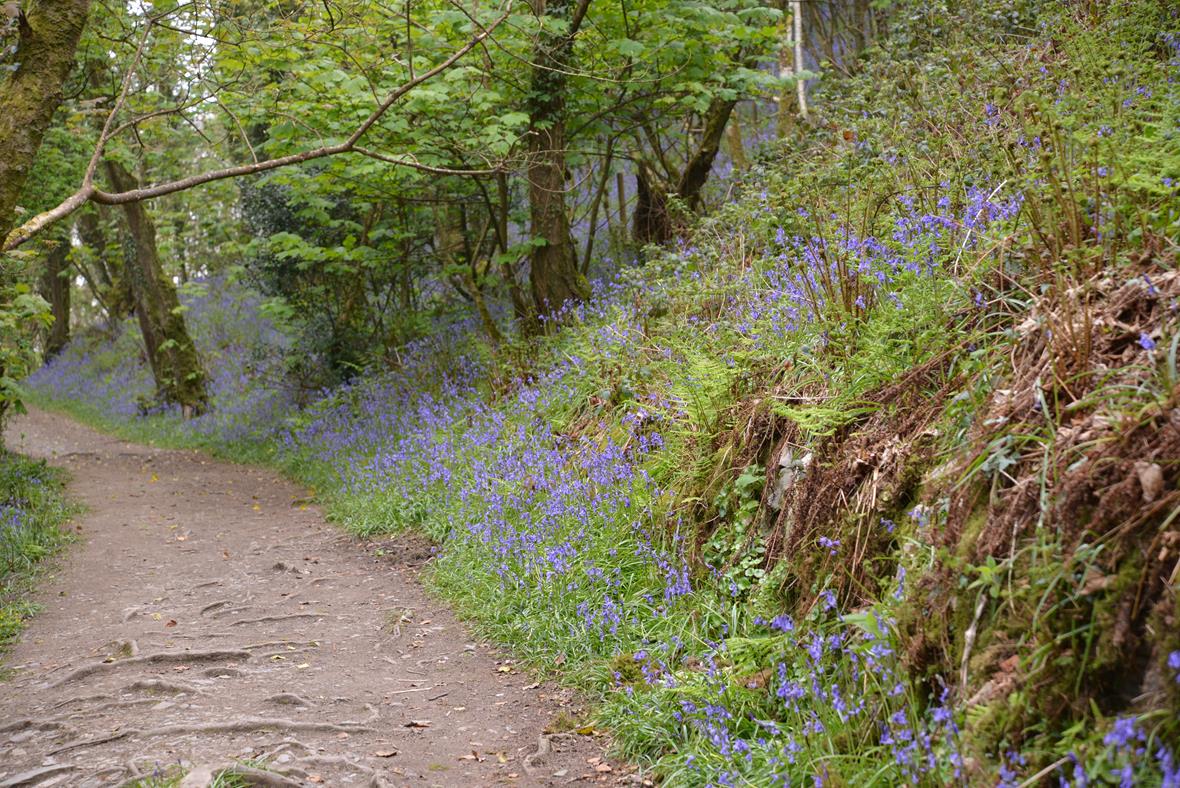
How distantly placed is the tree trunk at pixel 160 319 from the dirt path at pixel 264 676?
7.51 m

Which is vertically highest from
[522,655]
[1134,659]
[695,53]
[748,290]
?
[695,53]

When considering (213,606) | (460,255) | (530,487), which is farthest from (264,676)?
(460,255)

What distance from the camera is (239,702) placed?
508cm

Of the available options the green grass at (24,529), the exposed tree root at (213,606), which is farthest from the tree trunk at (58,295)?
the exposed tree root at (213,606)

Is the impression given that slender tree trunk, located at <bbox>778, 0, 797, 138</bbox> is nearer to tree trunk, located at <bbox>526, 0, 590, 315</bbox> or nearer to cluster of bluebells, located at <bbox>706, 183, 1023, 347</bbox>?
tree trunk, located at <bbox>526, 0, 590, 315</bbox>

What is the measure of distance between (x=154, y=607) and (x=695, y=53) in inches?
299

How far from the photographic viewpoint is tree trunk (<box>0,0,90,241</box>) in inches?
193

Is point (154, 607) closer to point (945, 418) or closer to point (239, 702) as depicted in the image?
point (239, 702)

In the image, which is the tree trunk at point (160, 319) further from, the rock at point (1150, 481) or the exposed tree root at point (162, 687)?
the rock at point (1150, 481)

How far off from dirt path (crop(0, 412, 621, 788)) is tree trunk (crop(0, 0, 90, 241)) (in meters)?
2.68

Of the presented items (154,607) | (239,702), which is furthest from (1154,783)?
(154,607)

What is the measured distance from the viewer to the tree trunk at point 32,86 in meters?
4.91

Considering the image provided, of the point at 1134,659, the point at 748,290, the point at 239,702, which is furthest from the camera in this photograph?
the point at 748,290

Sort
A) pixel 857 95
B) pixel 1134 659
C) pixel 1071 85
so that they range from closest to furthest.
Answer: pixel 1134 659 → pixel 1071 85 → pixel 857 95
